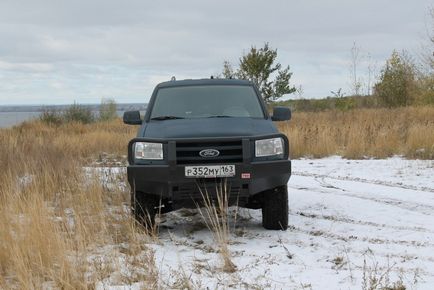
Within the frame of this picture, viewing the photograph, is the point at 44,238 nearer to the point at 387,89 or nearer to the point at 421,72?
the point at 421,72

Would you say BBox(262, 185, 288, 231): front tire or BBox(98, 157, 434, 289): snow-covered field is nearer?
BBox(98, 157, 434, 289): snow-covered field

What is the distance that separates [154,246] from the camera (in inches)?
185

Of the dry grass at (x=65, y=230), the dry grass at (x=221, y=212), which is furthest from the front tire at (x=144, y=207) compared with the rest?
the dry grass at (x=221, y=212)

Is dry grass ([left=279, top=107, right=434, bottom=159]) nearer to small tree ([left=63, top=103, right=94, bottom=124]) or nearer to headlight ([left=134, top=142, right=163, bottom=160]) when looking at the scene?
headlight ([left=134, top=142, right=163, bottom=160])

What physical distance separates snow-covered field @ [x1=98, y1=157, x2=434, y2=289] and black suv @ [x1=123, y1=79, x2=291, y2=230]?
15.8 inches

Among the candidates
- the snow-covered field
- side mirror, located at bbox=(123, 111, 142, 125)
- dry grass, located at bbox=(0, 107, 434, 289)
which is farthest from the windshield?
the snow-covered field

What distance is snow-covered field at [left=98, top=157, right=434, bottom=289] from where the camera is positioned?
371 cm

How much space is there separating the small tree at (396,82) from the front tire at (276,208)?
2353 cm

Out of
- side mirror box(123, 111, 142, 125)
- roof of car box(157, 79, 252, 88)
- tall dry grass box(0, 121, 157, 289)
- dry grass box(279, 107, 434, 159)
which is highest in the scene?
roof of car box(157, 79, 252, 88)

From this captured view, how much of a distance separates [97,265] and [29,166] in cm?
485

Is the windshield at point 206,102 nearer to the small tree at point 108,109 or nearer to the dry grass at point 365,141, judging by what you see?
the dry grass at point 365,141

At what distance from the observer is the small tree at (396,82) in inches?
1059

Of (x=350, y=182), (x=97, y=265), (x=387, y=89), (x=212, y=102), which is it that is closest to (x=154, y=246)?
(x=97, y=265)

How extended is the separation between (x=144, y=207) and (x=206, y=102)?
1.66 meters
